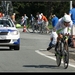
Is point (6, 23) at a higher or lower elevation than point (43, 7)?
lower

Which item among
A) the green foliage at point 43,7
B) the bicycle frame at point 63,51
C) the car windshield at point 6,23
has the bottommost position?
the bicycle frame at point 63,51

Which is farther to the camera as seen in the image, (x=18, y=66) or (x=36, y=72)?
(x=18, y=66)

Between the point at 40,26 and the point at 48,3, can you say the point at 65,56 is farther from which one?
the point at 48,3

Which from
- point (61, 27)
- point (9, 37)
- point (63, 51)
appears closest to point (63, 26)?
point (61, 27)

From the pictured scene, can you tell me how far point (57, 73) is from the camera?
12852mm

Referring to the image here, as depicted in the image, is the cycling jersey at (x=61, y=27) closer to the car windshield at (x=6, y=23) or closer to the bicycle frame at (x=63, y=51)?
the bicycle frame at (x=63, y=51)

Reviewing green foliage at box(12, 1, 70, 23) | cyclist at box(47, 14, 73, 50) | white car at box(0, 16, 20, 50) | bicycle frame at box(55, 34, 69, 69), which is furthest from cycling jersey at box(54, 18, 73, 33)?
green foliage at box(12, 1, 70, 23)

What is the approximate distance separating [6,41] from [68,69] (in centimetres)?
806

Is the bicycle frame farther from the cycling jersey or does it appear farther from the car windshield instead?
the car windshield

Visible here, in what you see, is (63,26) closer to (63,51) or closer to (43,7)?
(63,51)

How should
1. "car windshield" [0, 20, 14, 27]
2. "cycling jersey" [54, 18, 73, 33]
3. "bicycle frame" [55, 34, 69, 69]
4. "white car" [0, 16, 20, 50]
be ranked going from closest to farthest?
"bicycle frame" [55, 34, 69, 69], "cycling jersey" [54, 18, 73, 33], "white car" [0, 16, 20, 50], "car windshield" [0, 20, 14, 27]

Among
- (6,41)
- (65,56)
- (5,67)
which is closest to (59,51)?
(65,56)

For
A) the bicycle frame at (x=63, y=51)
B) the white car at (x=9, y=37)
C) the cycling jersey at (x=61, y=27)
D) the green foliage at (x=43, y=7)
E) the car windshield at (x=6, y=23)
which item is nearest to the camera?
the bicycle frame at (x=63, y=51)

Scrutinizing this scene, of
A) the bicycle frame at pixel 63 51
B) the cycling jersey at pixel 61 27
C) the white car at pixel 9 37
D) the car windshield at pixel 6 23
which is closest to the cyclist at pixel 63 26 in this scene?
the cycling jersey at pixel 61 27
